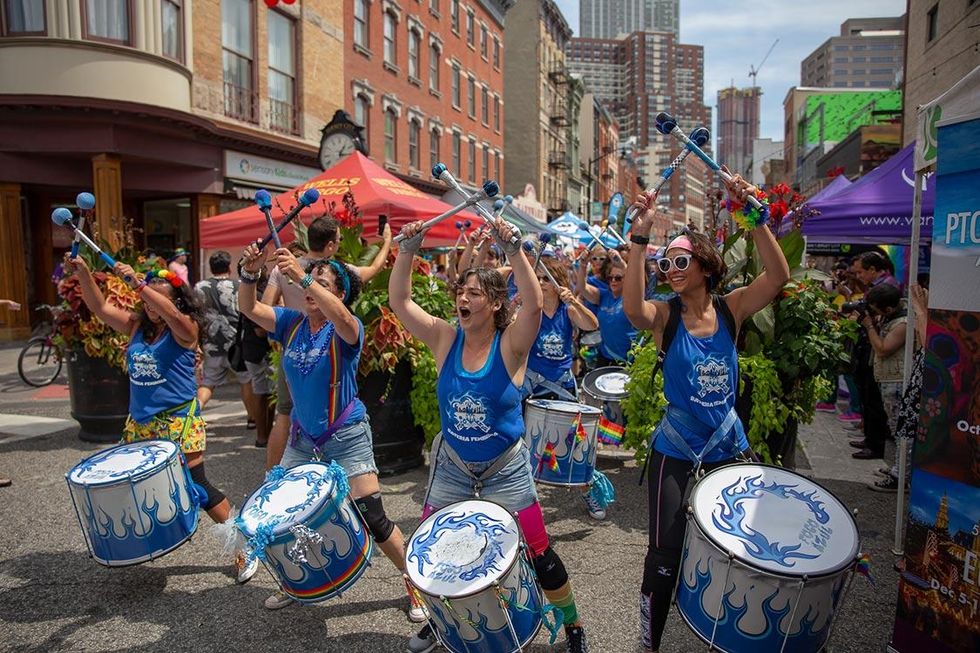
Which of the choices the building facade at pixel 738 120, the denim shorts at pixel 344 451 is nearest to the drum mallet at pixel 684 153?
the denim shorts at pixel 344 451

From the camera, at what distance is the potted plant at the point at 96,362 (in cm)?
714

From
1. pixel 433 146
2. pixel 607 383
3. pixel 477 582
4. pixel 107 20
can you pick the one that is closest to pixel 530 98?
pixel 433 146

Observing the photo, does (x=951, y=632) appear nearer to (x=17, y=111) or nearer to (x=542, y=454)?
(x=542, y=454)

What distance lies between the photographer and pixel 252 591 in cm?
397

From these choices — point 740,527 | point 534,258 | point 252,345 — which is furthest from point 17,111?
point 740,527

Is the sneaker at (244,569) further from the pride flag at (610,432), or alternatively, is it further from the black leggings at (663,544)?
the pride flag at (610,432)

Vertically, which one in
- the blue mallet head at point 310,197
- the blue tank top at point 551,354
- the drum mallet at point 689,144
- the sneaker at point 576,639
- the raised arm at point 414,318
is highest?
the drum mallet at point 689,144

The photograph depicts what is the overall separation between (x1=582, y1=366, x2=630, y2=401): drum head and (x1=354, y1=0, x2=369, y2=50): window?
18.8 metres

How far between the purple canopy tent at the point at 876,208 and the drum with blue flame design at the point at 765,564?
5.14 metres

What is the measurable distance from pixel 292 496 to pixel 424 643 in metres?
0.92

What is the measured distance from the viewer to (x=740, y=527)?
2.61m

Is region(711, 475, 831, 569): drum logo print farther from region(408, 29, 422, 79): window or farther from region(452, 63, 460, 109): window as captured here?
region(452, 63, 460, 109): window

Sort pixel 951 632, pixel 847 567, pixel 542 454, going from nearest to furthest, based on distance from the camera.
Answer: pixel 847 567 < pixel 951 632 < pixel 542 454

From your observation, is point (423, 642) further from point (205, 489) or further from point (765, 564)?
point (205, 489)
